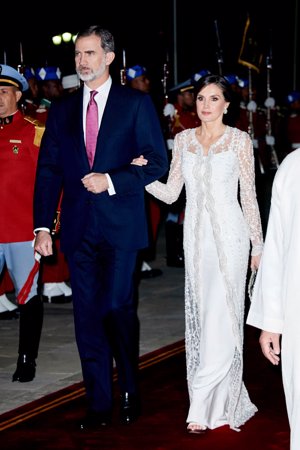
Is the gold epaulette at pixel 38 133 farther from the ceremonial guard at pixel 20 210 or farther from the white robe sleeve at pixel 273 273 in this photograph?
the white robe sleeve at pixel 273 273

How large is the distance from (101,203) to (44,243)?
0.36 meters

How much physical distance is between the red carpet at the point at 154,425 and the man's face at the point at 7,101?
1736 millimetres

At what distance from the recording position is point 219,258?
5207mm

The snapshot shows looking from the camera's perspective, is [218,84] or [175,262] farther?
[175,262]

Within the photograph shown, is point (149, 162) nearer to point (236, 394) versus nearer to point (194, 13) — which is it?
point (236, 394)

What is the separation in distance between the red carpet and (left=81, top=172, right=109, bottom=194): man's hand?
4.02 ft

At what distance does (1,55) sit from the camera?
13.2 metres

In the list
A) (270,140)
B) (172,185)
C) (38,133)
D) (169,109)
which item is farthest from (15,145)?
(270,140)

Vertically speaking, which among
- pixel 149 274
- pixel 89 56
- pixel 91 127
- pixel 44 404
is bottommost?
pixel 149 274

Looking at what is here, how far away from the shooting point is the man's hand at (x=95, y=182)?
4.78 m

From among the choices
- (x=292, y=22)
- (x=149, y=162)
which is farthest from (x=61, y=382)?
(x=292, y=22)

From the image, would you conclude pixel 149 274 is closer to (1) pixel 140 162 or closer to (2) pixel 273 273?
(1) pixel 140 162

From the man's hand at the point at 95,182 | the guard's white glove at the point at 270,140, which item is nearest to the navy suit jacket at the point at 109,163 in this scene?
the man's hand at the point at 95,182

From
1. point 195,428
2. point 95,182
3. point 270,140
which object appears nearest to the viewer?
point 95,182
